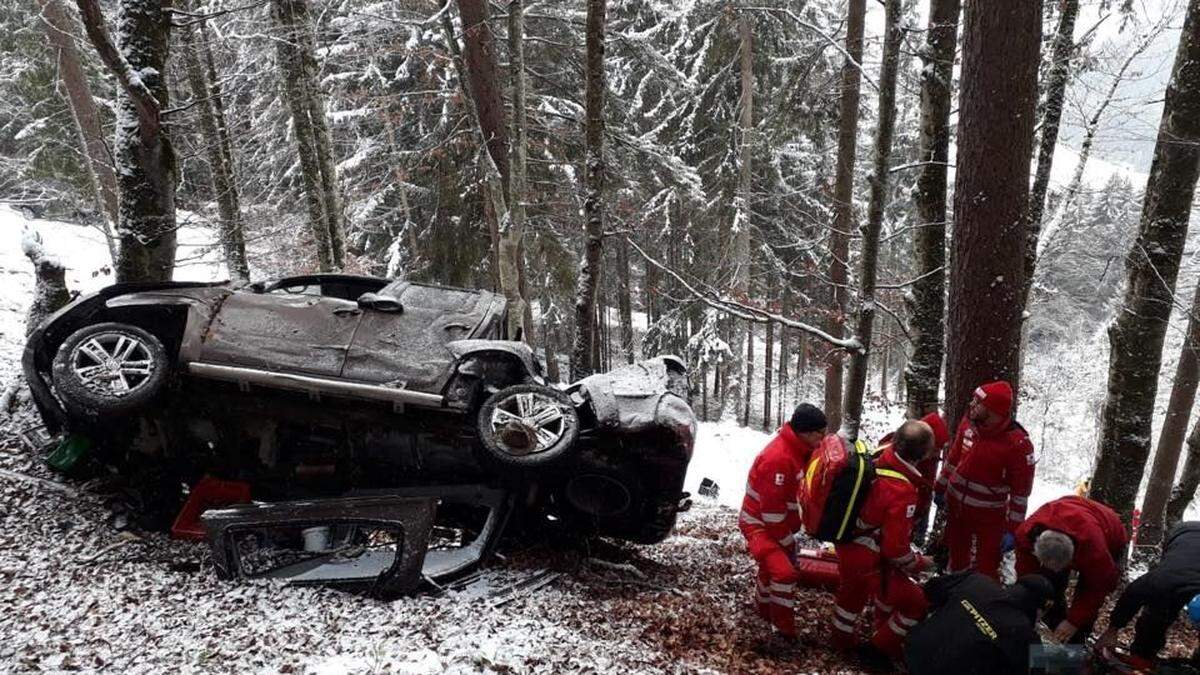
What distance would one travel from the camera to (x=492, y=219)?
44.0 feet

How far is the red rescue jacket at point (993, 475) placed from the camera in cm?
510

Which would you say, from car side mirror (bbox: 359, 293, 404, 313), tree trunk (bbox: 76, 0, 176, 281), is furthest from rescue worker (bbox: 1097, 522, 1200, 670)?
tree trunk (bbox: 76, 0, 176, 281)

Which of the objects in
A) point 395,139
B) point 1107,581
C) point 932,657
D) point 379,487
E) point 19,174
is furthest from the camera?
point 19,174

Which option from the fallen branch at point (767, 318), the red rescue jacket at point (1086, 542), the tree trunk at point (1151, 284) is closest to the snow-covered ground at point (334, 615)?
the red rescue jacket at point (1086, 542)

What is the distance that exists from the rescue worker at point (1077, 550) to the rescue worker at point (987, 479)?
42 cm

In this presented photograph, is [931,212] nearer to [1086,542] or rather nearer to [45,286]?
[1086,542]

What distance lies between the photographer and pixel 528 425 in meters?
4.97

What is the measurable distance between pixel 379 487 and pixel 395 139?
43.5 ft

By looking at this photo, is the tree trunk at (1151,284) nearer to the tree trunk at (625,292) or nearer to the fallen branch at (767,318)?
the fallen branch at (767,318)

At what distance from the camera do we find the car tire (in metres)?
4.82

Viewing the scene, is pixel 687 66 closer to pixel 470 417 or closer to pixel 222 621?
pixel 470 417

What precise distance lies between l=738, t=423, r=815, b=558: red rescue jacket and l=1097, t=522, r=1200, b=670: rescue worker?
1.95 metres

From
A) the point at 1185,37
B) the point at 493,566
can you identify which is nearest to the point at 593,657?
the point at 493,566

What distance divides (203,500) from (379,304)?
2.04m
